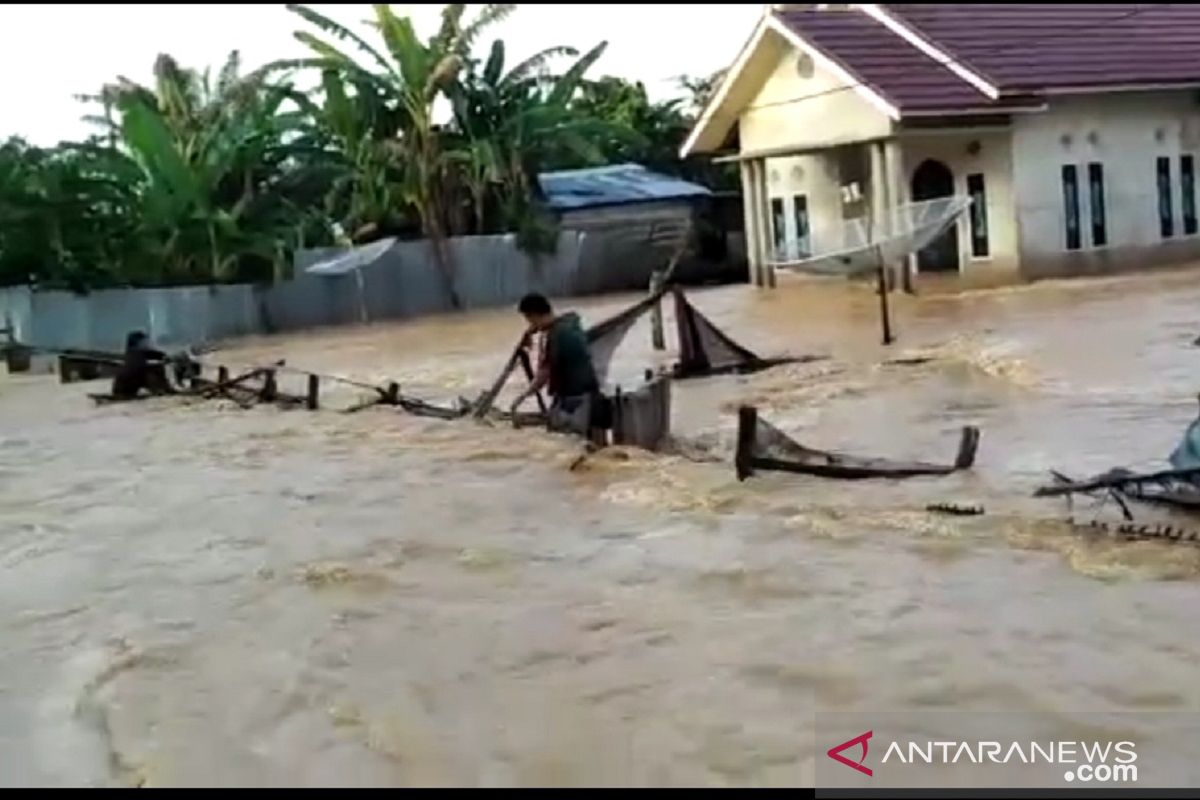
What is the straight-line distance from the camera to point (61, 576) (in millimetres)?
7867

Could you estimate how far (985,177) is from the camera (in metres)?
21.4

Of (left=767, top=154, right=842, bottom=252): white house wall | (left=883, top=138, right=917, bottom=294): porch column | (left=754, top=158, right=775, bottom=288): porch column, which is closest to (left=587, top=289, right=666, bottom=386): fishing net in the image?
(left=883, top=138, right=917, bottom=294): porch column

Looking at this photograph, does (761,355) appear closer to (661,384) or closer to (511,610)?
(661,384)

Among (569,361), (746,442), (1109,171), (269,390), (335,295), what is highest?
(1109,171)

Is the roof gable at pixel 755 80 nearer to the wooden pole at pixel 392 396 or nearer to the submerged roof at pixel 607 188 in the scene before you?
the submerged roof at pixel 607 188

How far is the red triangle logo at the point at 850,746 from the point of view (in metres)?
4.21

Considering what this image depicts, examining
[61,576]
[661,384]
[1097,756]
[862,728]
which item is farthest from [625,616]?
[661,384]

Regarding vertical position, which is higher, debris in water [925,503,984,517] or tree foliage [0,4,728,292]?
tree foliage [0,4,728,292]

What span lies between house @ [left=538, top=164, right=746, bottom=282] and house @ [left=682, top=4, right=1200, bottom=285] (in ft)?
16.9

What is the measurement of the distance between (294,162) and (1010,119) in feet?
37.5

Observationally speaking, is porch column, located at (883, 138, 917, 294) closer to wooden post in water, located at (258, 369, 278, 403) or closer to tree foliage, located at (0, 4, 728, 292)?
tree foliage, located at (0, 4, 728, 292)

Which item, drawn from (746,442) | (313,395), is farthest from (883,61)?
(746,442)

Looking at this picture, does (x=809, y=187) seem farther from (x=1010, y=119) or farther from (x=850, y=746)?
(x=850, y=746)

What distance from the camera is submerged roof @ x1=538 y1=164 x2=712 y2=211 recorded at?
92.7 ft
